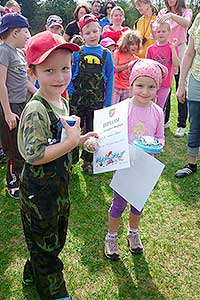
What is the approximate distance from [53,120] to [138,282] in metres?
1.38

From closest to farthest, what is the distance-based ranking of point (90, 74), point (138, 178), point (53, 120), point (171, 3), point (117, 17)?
1. point (53, 120)
2. point (138, 178)
3. point (90, 74)
4. point (171, 3)
5. point (117, 17)

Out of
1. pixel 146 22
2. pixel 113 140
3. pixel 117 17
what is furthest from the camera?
pixel 117 17

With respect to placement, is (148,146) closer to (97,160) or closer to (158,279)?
(97,160)

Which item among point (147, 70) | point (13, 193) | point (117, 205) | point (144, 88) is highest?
point (147, 70)

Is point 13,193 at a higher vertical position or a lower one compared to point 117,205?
lower

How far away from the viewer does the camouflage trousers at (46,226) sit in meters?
1.79

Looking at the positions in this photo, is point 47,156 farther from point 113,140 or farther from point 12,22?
point 12,22

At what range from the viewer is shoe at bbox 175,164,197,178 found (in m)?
3.88

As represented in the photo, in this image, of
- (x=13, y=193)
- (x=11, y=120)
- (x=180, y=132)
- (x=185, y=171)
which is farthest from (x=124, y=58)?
(x=13, y=193)

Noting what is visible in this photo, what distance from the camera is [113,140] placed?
2016 millimetres

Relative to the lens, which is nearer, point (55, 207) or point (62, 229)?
point (55, 207)

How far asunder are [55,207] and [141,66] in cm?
105

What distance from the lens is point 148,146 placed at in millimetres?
2033

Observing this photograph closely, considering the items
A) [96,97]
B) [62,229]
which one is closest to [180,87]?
[96,97]
